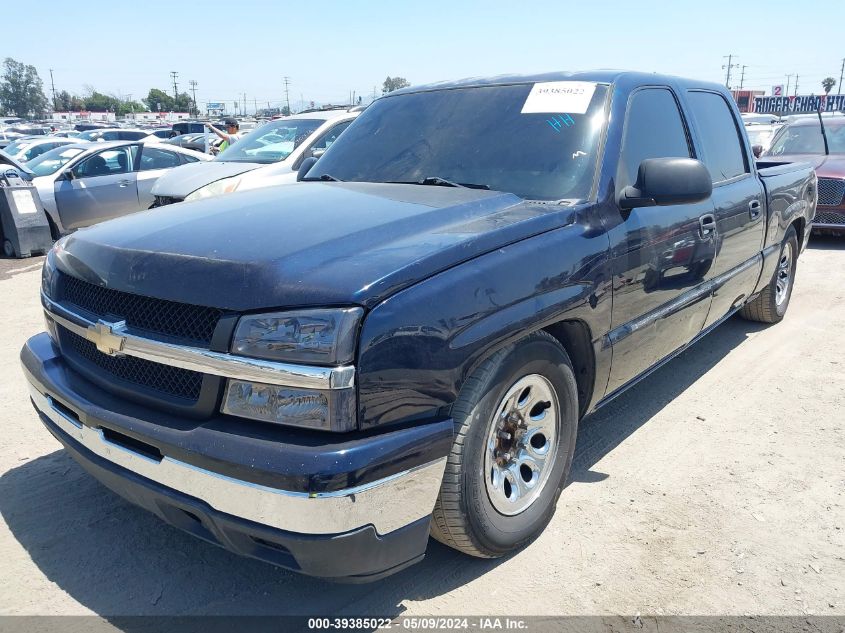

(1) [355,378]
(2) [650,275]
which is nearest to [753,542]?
(2) [650,275]

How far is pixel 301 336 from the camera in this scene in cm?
200

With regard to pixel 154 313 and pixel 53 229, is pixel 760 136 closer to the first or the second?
pixel 53 229

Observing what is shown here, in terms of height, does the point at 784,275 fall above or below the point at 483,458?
Result: below

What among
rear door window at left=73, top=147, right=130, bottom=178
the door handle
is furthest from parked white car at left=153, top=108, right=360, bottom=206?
the door handle

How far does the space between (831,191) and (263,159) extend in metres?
7.71

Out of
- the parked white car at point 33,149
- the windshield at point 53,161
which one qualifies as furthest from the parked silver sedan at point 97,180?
the parked white car at point 33,149

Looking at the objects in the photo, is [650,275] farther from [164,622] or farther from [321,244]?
[164,622]

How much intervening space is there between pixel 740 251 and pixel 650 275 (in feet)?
4.70

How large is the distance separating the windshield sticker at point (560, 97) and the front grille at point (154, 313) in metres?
1.97

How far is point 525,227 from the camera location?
103 inches

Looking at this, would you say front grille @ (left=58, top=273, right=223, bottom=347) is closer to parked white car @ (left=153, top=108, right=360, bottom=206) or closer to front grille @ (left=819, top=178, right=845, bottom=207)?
parked white car @ (left=153, top=108, right=360, bottom=206)

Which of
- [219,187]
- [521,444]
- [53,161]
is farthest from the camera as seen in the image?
[53,161]

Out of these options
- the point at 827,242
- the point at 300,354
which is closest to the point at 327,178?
the point at 300,354

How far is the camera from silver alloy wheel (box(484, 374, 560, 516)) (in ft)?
8.36
